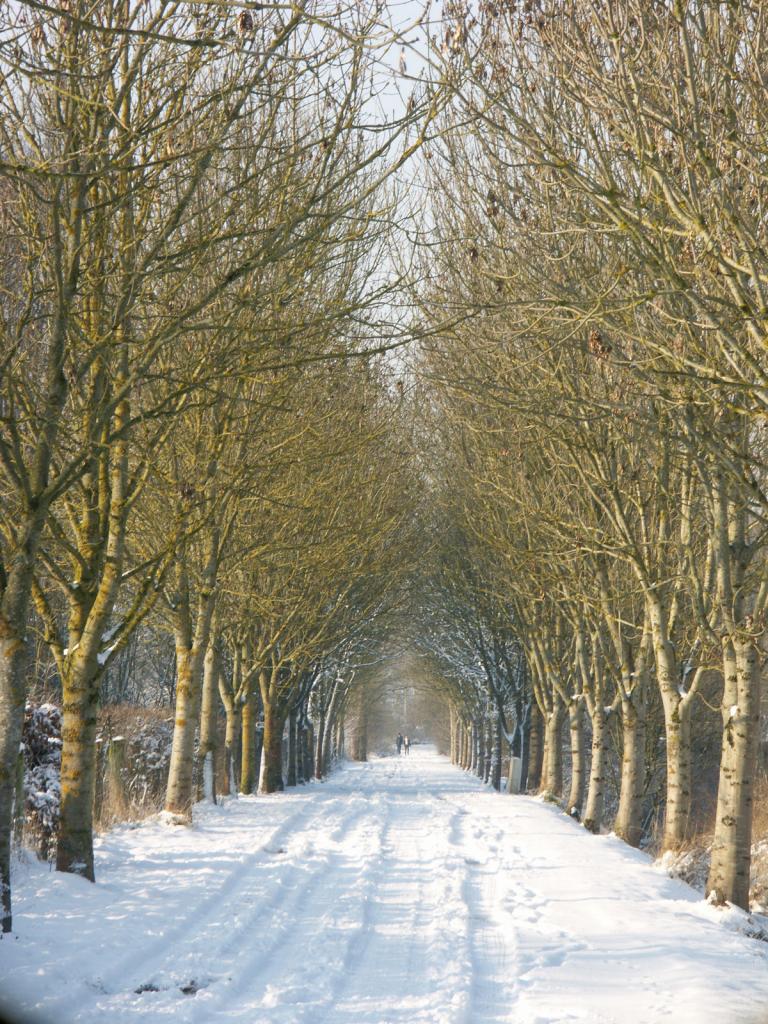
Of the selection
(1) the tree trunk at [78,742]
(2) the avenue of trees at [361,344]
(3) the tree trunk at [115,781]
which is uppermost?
(2) the avenue of trees at [361,344]

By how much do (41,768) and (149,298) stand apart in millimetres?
7592

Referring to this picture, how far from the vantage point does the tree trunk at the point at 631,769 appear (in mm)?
15570

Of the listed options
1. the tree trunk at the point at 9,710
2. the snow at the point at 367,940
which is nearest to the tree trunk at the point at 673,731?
the snow at the point at 367,940

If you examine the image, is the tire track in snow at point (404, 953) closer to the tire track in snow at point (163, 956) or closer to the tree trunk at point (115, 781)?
the tire track in snow at point (163, 956)

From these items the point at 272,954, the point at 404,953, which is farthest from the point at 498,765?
the point at 272,954

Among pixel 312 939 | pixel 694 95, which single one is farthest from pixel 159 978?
pixel 694 95

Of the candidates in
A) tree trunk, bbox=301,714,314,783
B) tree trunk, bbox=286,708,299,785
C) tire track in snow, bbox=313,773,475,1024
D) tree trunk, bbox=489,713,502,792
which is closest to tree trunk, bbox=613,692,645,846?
tire track in snow, bbox=313,773,475,1024

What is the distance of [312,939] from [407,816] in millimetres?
10299

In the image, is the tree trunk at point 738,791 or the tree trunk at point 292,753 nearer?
the tree trunk at point 738,791

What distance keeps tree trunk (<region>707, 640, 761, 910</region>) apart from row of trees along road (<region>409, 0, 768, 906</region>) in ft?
0.07

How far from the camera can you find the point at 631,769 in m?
15.6

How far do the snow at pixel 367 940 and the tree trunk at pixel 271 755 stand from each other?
12003mm

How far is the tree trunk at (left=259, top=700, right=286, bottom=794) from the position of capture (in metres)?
24.4

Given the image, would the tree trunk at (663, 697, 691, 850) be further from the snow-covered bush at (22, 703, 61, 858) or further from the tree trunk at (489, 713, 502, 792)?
the tree trunk at (489, 713, 502, 792)
